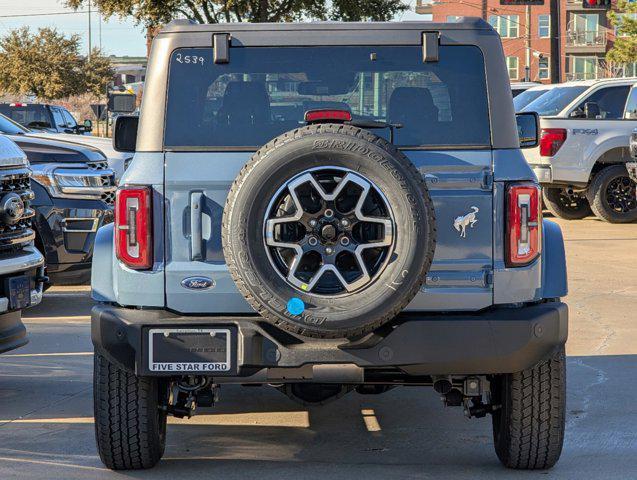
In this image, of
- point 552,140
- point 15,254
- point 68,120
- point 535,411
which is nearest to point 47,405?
point 15,254

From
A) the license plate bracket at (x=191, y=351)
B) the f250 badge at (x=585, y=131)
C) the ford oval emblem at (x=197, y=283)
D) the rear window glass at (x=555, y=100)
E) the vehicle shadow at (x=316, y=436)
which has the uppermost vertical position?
the rear window glass at (x=555, y=100)

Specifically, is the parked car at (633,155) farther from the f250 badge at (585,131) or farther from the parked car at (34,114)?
the parked car at (34,114)

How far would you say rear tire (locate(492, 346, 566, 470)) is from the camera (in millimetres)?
5145

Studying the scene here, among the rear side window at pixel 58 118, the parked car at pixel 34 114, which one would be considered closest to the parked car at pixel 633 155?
the parked car at pixel 34 114

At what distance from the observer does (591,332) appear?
29.6ft

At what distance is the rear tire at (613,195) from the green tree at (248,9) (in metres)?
16.9

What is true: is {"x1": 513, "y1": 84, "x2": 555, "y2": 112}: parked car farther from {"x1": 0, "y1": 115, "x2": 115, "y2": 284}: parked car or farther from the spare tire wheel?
the spare tire wheel

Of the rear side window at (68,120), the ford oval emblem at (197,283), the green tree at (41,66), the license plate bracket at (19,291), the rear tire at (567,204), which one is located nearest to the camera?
the ford oval emblem at (197,283)

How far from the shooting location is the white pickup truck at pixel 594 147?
54.1 ft

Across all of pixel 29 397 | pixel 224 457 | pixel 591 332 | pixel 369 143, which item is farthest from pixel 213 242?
pixel 591 332

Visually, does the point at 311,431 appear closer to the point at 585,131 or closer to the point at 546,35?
the point at 585,131

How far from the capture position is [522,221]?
16.5 ft

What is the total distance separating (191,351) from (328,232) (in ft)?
2.52

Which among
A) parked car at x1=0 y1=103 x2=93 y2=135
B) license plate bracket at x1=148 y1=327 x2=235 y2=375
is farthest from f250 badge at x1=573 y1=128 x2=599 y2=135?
license plate bracket at x1=148 y1=327 x2=235 y2=375
